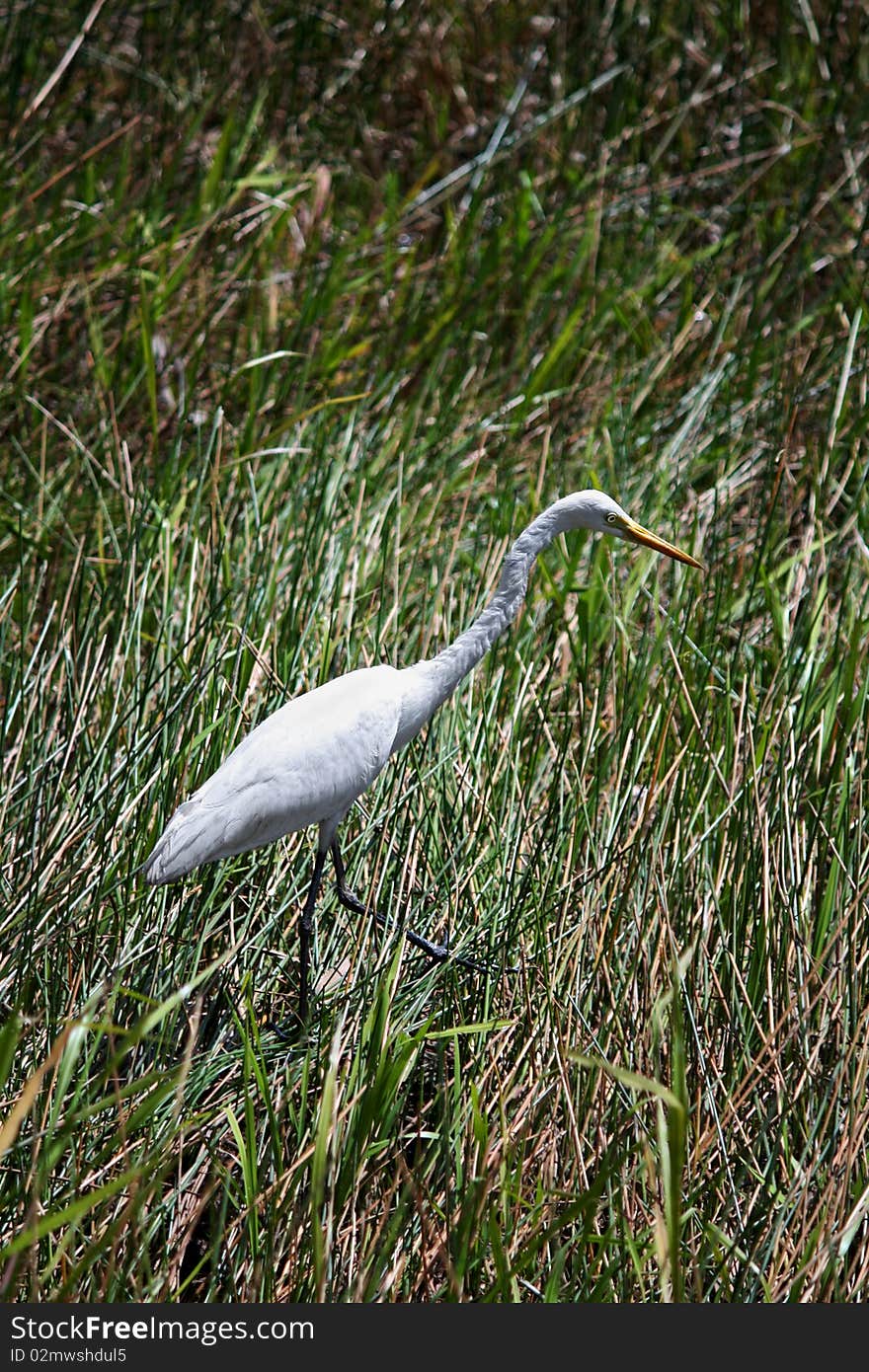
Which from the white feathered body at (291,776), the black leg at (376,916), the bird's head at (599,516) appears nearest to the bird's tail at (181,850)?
the white feathered body at (291,776)

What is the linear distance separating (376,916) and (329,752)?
29 cm

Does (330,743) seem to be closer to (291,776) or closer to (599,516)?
(291,776)

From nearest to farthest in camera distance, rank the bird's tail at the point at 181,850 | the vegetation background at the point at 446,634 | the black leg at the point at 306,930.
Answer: the vegetation background at the point at 446,634
the bird's tail at the point at 181,850
the black leg at the point at 306,930

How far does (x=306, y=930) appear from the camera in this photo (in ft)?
6.15

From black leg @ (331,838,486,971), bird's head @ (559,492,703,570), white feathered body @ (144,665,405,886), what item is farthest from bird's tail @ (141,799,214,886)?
bird's head @ (559,492,703,570)

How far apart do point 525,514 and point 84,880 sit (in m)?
1.45

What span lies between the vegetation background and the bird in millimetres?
173

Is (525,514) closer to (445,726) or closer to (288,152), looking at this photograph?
(445,726)

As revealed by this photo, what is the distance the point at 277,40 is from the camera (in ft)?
14.9

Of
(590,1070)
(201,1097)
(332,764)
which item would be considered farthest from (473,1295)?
(332,764)

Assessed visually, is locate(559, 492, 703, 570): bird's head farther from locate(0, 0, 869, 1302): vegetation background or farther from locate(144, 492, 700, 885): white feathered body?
locate(0, 0, 869, 1302): vegetation background

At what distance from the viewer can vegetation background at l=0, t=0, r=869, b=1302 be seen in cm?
154

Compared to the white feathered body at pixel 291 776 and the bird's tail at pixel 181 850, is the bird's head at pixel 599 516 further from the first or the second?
the bird's tail at pixel 181 850

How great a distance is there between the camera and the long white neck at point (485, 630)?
6.07 feet
